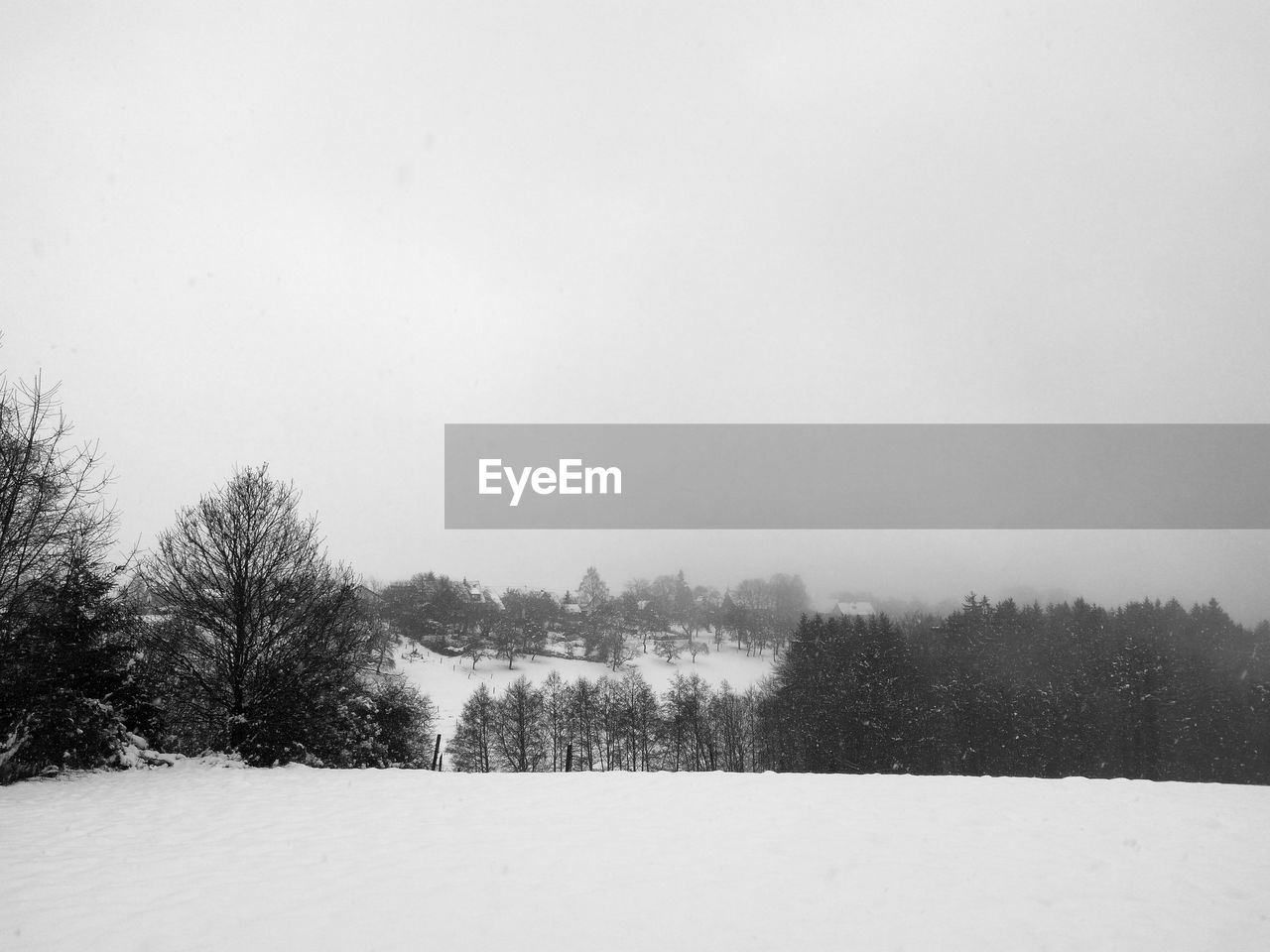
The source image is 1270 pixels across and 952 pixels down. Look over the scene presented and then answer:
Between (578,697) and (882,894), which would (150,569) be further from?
(578,697)

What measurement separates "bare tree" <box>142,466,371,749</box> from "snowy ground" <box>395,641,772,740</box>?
47.6 m

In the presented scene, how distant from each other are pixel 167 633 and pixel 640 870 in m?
15.4

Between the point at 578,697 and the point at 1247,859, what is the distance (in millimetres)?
53550

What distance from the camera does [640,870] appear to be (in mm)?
5938

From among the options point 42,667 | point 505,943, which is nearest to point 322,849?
point 505,943

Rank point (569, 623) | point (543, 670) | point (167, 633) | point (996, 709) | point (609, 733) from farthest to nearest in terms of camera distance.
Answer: point (569, 623)
point (543, 670)
point (609, 733)
point (996, 709)
point (167, 633)

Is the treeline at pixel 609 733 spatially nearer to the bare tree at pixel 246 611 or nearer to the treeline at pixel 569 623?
the treeline at pixel 569 623

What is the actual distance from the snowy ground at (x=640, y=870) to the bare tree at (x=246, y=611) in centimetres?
541

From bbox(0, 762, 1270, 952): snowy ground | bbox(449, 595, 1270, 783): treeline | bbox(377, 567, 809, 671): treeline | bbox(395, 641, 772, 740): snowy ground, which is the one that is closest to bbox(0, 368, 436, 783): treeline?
bbox(0, 762, 1270, 952): snowy ground

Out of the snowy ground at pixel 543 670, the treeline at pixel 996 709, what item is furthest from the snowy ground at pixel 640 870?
the snowy ground at pixel 543 670

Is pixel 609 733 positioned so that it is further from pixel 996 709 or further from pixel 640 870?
pixel 640 870

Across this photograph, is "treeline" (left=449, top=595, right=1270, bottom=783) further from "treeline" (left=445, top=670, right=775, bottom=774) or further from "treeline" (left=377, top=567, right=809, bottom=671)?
"treeline" (left=377, top=567, right=809, bottom=671)

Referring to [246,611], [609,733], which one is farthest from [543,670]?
[246,611]

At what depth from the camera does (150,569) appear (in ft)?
51.9
